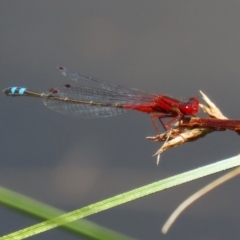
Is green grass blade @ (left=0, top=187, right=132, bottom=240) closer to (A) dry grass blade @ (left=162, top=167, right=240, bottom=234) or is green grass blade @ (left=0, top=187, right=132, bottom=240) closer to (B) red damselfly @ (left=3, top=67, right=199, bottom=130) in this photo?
(A) dry grass blade @ (left=162, top=167, right=240, bottom=234)

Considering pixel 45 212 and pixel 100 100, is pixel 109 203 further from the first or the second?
pixel 100 100

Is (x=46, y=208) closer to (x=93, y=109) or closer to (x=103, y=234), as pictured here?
(x=103, y=234)

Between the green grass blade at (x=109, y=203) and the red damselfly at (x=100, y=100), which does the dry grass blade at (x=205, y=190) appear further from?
the red damselfly at (x=100, y=100)

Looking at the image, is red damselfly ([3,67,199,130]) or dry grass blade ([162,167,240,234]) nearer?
dry grass blade ([162,167,240,234])

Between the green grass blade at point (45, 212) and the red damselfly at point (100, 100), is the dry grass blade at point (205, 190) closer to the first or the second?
the green grass blade at point (45, 212)

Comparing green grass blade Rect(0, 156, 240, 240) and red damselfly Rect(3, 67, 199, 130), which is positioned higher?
red damselfly Rect(3, 67, 199, 130)

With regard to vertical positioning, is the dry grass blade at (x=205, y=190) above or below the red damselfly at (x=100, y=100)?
below

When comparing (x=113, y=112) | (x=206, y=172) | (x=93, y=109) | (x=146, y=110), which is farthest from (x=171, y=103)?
(x=206, y=172)

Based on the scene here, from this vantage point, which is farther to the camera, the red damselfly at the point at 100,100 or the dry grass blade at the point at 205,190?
the red damselfly at the point at 100,100

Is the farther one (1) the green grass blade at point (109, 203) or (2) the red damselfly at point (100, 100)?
(2) the red damselfly at point (100, 100)

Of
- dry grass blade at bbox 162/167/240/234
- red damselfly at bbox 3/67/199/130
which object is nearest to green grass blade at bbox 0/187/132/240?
dry grass blade at bbox 162/167/240/234

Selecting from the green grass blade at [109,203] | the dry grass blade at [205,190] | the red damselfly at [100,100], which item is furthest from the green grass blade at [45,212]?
the red damselfly at [100,100]
